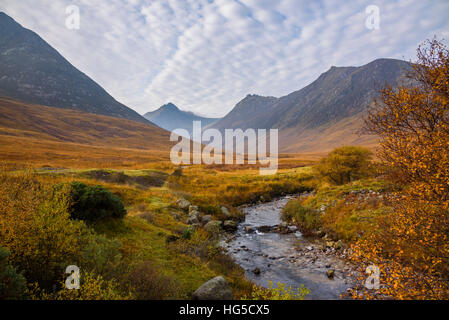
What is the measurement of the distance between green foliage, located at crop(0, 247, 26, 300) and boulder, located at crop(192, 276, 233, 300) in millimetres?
4684

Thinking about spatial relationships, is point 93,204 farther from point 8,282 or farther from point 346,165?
point 346,165

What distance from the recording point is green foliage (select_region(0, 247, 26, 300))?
17.0ft

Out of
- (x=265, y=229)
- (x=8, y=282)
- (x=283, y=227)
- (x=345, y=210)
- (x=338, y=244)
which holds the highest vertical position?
(x=8, y=282)

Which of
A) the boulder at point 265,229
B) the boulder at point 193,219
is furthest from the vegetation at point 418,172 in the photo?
the boulder at point 193,219

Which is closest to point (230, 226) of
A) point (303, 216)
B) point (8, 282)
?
point (303, 216)

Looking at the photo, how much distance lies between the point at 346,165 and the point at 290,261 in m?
20.4

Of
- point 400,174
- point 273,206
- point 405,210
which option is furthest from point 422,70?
point 273,206

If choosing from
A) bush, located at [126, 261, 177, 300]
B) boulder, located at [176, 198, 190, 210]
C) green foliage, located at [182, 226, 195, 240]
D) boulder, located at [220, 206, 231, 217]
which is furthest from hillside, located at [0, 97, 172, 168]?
bush, located at [126, 261, 177, 300]

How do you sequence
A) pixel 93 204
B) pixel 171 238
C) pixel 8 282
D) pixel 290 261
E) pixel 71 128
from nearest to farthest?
pixel 8 282
pixel 93 204
pixel 171 238
pixel 290 261
pixel 71 128

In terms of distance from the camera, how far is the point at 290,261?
48.9 ft

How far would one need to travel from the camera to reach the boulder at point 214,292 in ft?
24.9

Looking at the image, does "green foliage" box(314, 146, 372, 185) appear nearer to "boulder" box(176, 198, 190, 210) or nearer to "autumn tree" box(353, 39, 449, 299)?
"boulder" box(176, 198, 190, 210)

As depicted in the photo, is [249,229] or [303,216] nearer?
[249,229]
